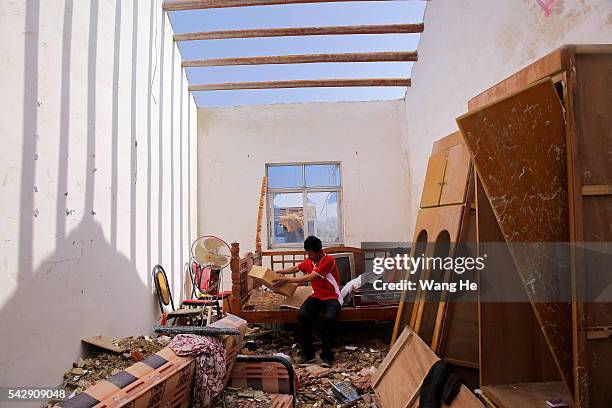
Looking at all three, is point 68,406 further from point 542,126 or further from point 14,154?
point 542,126

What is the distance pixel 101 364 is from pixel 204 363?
4.94 ft

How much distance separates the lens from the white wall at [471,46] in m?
2.73

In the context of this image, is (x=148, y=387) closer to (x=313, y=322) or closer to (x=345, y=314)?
(x=313, y=322)

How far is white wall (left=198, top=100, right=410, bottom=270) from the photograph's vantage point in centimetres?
710

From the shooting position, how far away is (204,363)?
6.82ft

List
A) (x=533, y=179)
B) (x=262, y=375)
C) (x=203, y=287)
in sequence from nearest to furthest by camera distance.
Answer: (x=533, y=179)
(x=262, y=375)
(x=203, y=287)

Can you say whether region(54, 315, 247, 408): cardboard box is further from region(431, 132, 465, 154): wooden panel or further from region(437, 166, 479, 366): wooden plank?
region(431, 132, 465, 154): wooden panel

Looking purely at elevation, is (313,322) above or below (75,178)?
below

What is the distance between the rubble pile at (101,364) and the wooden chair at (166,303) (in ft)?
3.32

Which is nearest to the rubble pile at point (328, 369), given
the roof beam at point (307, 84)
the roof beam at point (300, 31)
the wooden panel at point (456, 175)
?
the wooden panel at point (456, 175)

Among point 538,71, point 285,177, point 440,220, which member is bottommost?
point 440,220

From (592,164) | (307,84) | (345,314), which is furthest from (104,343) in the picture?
(307,84)

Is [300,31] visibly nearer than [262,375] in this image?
No

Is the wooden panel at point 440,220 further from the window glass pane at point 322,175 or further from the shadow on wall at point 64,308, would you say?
the window glass pane at point 322,175
